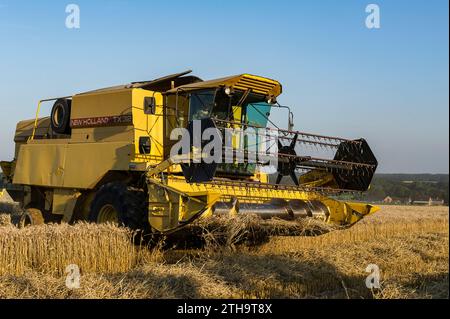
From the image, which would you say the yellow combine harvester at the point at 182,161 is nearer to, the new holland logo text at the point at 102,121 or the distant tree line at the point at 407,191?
the new holland logo text at the point at 102,121

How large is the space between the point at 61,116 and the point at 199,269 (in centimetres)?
488

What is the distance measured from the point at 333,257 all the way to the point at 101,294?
12.9 ft

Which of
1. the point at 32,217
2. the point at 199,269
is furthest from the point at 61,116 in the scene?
the point at 199,269

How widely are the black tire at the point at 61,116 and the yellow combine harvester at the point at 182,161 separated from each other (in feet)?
0.06

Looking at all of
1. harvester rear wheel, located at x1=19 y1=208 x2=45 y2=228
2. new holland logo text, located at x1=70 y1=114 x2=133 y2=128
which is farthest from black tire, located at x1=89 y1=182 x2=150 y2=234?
harvester rear wheel, located at x1=19 y1=208 x2=45 y2=228

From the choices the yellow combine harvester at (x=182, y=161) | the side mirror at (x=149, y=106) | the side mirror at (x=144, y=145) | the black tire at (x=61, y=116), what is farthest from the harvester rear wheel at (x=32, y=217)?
the side mirror at (x=149, y=106)

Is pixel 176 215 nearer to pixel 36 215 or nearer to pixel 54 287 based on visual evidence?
pixel 54 287

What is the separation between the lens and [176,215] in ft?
22.6

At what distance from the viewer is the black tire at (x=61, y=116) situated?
31.4 ft

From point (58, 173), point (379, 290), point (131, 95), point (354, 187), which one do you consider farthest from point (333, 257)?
point (58, 173)

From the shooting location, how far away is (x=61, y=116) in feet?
31.8

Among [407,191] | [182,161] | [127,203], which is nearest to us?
[182,161]
